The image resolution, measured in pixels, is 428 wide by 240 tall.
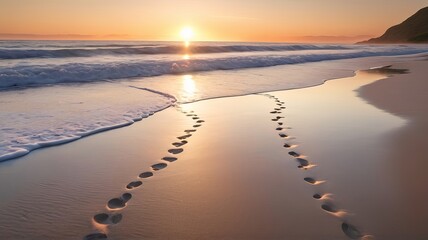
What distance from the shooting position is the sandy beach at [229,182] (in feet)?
8.56

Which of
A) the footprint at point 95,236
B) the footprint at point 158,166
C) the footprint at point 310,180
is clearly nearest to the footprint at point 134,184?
the footprint at point 158,166

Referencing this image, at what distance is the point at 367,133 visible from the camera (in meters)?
5.10

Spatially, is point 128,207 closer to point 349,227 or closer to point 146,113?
point 349,227

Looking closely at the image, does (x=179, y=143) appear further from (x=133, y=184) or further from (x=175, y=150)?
(x=133, y=184)

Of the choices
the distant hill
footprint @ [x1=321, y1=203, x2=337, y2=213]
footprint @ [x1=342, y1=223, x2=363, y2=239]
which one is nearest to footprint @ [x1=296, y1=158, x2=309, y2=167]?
footprint @ [x1=321, y1=203, x2=337, y2=213]

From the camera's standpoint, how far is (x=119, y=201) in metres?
3.06

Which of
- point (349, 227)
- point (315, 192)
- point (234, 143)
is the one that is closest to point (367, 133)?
point (234, 143)

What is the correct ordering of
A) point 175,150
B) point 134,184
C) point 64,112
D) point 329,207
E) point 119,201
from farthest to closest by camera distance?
point 64,112, point 175,150, point 134,184, point 119,201, point 329,207

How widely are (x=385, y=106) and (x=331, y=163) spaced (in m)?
4.05

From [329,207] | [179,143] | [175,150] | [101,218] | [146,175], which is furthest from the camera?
[179,143]

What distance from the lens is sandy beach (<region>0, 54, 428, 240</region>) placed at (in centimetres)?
261

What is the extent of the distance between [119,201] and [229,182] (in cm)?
109

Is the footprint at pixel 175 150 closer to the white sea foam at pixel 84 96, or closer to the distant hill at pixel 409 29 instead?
the white sea foam at pixel 84 96

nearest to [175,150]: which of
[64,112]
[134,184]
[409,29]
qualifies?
[134,184]
